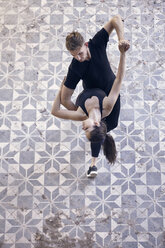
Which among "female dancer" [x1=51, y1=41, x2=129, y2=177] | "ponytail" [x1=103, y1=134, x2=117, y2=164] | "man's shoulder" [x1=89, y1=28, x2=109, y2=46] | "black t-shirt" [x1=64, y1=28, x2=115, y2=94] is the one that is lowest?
"ponytail" [x1=103, y1=134, x2=117, y2=164]

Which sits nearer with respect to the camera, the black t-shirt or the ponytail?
the black t-shirt

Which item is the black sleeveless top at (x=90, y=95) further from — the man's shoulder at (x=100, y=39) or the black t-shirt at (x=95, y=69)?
the man's shoulder at (x=100, y=39)

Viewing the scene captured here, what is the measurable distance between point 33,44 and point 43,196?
1.15m

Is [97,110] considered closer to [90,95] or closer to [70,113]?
[90,95]

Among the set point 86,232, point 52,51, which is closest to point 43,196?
point 86,232

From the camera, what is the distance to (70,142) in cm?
274

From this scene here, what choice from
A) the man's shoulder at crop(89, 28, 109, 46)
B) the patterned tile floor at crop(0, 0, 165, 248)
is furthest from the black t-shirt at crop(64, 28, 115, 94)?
the patterned tile floor at crop(0, 0, 165, 248)

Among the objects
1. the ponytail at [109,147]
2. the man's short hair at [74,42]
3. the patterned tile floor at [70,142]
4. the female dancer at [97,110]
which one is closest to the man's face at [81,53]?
the man's short hair at [74,42]

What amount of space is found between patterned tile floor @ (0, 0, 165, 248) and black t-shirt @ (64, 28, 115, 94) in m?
0.74

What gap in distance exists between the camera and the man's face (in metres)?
→ 1.88

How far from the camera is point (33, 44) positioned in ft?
9.82

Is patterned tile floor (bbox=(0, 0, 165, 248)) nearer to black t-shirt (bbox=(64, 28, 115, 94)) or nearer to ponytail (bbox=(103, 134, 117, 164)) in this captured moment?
ponytail (bbox=(103, 134, 117, 164))

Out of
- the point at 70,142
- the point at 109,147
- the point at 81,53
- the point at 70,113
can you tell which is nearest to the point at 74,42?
the point at 81,53

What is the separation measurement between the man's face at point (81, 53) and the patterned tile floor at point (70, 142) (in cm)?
92
